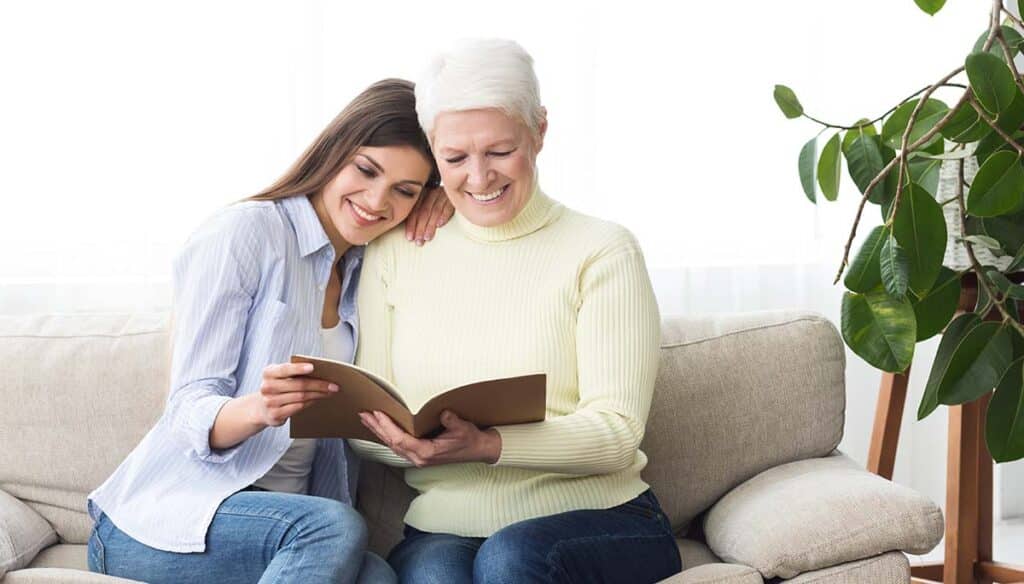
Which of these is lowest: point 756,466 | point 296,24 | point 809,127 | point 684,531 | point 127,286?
point 684,531

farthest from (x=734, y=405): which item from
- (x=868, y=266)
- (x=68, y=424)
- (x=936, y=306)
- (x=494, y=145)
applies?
(x=68, y=424)

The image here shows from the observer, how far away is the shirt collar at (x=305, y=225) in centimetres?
195

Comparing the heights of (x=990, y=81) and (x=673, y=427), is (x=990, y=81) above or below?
above

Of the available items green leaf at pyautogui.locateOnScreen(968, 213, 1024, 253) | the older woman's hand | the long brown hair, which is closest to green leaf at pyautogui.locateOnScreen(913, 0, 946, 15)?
green leaf at pyautogui.locateOnScreen(968, 213, 1024, 253)

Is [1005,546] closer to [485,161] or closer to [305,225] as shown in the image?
[485,161]

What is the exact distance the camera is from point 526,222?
1.99 meters

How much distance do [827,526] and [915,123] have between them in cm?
69

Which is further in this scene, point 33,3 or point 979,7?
point 979,7

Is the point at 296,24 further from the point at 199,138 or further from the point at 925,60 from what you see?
the point at 925,60

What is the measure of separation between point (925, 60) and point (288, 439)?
256cm

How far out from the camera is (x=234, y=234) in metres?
1.86

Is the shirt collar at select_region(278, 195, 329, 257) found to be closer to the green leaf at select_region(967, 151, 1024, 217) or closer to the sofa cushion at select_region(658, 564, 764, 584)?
the sofa cushion at select_region(658, 564, 764, 584)

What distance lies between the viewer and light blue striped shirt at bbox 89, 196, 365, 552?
5.77ft

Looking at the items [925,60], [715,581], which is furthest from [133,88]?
[925,60]
